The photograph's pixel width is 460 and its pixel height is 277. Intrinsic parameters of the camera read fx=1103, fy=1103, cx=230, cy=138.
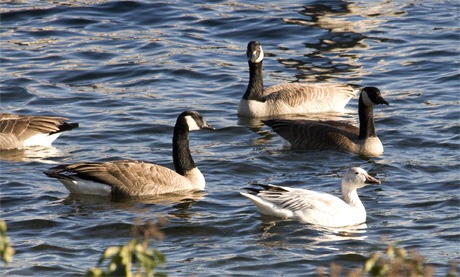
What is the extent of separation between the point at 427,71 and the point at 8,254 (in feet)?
52.8

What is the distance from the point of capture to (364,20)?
77.7ft

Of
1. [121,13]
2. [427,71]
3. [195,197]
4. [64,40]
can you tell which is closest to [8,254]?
[195,197]

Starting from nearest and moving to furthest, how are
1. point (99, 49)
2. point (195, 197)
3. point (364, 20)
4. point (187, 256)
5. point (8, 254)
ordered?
point (8, 254), point (187, 256), point (195, 197), point (99, 49), point (364, 20)

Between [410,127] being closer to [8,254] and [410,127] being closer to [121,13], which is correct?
[121,13]

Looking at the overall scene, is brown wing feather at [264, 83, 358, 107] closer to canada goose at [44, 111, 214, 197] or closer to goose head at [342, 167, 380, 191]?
canada goose at [44, 111, 214, 197]

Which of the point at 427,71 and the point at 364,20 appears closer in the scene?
the point at 427,71

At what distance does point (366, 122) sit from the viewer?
16031 mm

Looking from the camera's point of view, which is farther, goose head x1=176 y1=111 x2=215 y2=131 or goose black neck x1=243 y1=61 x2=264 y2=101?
goose black neck x1=243 y1=61 x2=264 y2=101

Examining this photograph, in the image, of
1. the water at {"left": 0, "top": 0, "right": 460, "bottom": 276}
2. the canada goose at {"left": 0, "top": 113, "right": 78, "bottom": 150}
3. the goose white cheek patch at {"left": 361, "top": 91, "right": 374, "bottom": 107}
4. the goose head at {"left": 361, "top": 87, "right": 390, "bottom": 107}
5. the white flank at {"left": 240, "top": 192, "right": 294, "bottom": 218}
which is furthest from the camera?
the goose white cheek patch at {"left": 361, "top": 91, "right": 374, "bottom": 107}

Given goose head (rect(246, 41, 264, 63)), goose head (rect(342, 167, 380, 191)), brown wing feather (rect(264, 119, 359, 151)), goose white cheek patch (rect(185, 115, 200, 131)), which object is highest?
goose head (rect(246, 41, 264, 63))

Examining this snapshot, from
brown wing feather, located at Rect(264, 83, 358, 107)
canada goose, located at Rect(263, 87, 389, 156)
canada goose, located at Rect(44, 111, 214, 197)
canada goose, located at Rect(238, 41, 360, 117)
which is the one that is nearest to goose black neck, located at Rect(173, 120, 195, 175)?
canada goose, located at Rect(44, 111, 214, 197)

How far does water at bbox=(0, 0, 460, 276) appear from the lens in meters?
11.4

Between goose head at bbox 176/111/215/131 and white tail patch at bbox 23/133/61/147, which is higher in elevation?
goose head at bbox 176/111/215/131

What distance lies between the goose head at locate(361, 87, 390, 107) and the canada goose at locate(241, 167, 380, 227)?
392cm
